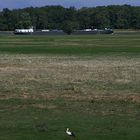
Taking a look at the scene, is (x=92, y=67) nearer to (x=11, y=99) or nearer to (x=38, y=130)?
(x=11, y=99)

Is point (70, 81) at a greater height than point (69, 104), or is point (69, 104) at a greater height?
point (69, 104)

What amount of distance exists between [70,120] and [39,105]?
3.64 metres

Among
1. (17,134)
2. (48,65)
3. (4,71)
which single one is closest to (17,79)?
(4,71)

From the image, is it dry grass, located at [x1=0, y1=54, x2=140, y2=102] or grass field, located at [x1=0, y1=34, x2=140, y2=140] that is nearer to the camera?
grass field, located at [x1=0, y1=34, x2=140, y2=140]

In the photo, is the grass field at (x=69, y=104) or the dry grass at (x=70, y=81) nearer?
the grass field at (x=69, y=104)

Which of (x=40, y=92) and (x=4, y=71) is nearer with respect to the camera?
(x=40, y=92)

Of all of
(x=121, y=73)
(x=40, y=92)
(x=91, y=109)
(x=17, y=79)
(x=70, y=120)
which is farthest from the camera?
(x=121, y=73)

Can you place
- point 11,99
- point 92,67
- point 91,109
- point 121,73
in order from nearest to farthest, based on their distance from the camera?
point 91,109 < point 11,99 < point 121,73 < point 92,67

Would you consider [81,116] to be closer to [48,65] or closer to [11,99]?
[11,99]

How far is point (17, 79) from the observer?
2927cm

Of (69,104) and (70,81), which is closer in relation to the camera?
(69,104)

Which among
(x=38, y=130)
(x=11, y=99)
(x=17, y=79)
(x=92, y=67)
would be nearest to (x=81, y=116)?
(x=38, y=130)

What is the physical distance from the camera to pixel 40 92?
23484mm

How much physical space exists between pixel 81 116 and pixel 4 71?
58.9ft
